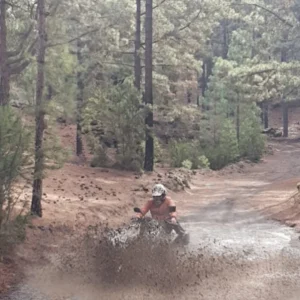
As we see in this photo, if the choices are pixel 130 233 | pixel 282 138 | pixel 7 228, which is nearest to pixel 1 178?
pixel 7 228

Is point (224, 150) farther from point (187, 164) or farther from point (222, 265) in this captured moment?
point (222, 265)

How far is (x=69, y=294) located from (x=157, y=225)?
3.31 metres

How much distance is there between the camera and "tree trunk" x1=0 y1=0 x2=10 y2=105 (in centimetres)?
1456

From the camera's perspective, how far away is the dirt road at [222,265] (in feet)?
22.5

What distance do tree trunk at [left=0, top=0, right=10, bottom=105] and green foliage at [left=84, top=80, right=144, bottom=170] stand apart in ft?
13.2

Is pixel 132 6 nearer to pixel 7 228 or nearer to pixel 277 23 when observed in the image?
pixel 277 23

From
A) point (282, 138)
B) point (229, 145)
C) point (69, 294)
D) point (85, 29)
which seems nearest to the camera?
point (69, 294)

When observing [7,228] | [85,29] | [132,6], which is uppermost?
[132,6]

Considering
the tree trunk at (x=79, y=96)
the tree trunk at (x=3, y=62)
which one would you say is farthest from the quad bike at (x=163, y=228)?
the tree trunk at (x=79, y=96)

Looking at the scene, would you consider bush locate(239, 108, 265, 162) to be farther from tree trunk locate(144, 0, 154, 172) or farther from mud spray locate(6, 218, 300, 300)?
mud spray locate(6, 218, 300, 300)

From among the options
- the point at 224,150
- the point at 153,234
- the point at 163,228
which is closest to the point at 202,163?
the point at 224,150

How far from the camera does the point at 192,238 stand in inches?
413

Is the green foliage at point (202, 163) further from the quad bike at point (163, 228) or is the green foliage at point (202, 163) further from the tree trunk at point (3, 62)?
the quad bike at point (163, 228)

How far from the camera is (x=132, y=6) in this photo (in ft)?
74.6
